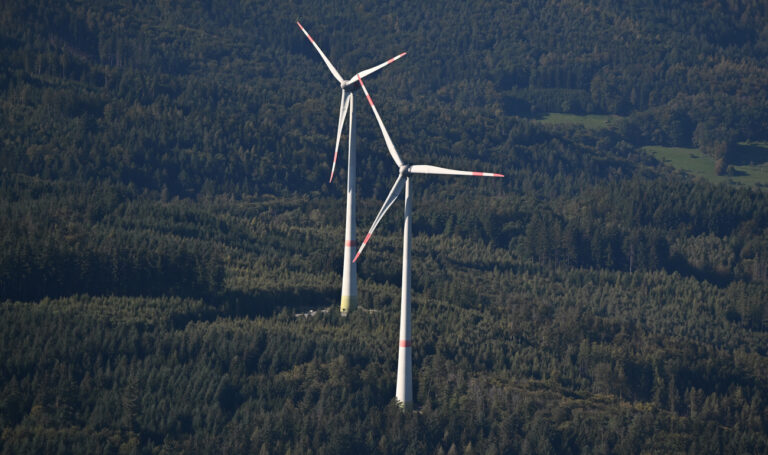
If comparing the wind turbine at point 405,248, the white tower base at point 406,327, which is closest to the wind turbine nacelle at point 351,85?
the wind turbine at point 405,248

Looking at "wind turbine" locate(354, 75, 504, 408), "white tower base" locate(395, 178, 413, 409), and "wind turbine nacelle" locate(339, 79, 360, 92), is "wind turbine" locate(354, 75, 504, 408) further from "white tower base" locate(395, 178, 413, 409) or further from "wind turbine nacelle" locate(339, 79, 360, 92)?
"wind turbine nacelle" locate(339, 79, 360, 92)

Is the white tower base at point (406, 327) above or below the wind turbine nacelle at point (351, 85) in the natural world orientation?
below

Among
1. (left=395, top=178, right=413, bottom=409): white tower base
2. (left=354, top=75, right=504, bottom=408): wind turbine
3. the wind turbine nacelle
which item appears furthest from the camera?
the wind turbine nacelle

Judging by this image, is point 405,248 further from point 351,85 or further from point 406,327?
point 351,85

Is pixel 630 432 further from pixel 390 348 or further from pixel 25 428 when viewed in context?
pixel 25 428

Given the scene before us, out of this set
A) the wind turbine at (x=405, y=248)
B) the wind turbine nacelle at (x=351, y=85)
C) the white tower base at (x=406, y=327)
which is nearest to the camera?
the wind turbine at (x=405, y=248)

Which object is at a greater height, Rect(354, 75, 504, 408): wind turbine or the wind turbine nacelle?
the wind turbine nacelle

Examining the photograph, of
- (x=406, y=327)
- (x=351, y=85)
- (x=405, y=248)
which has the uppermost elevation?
(x=351, y=85)

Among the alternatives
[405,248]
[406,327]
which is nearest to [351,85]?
[405,248]

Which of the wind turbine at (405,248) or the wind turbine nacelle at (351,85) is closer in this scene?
the wind turbine at (405,248)

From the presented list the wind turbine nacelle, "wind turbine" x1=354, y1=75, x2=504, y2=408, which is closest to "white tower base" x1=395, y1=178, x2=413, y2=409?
"wind turbine" x1=354, y1=75, x2=504, y2=408

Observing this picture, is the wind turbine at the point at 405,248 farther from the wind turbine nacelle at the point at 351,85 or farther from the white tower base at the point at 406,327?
the wind turbine nacelle at the point at 351,85

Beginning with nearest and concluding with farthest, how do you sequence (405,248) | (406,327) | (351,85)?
(405,248), (406,327), (351,85)
